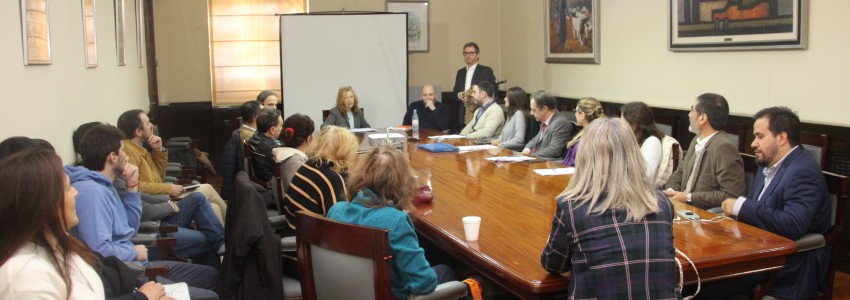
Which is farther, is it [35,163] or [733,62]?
[733,62]

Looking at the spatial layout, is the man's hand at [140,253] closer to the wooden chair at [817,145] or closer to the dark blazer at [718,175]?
the dark blazer at [718,175]

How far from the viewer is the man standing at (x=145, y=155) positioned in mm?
4629

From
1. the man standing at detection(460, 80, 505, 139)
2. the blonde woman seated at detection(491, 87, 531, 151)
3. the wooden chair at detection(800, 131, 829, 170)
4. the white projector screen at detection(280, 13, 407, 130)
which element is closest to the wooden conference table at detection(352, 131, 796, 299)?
the wooden chair at detection(800, 131, 829, 170)

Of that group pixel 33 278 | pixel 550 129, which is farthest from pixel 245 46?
pixel 33 278

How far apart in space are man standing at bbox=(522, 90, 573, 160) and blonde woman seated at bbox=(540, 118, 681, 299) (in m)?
3.44

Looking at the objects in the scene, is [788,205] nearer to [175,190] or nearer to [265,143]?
[265,143]

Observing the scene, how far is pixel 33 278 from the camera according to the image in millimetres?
1835

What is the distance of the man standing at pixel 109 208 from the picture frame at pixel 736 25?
4.01 meters

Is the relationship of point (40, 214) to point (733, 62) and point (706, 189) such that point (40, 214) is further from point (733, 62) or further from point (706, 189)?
point (733, 62)

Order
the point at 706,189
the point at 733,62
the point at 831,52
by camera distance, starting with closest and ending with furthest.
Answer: the point at 706,189 < the point at 831,52 < the point at 733,62

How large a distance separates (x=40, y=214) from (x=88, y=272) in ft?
0.73

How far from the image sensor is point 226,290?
317 cm

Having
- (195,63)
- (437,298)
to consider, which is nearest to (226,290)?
(437,298)

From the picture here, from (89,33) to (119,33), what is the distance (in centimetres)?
132
